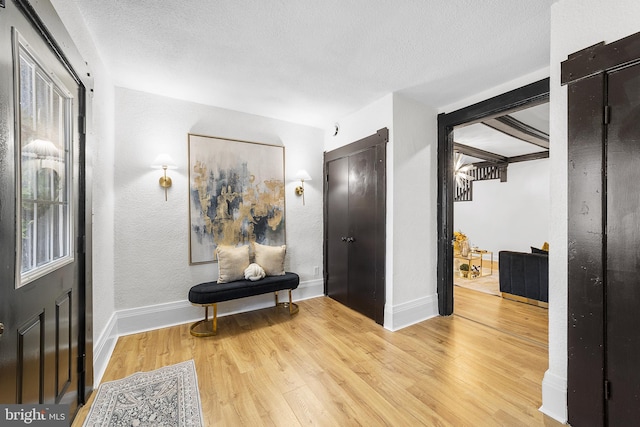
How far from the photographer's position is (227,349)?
2361 millimetres

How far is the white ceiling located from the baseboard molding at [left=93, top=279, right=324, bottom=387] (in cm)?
230

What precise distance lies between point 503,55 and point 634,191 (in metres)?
1.44

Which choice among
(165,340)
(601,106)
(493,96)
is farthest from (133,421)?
(493,96)

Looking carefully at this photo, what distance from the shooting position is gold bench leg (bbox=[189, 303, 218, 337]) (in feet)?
8.54

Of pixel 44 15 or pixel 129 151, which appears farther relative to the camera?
pixel 129 151

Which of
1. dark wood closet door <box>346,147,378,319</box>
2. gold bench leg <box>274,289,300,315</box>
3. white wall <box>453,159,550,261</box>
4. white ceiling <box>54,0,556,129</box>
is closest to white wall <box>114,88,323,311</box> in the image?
white ceiling <box>54,0,556,129</box>

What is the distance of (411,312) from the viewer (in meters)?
2.91

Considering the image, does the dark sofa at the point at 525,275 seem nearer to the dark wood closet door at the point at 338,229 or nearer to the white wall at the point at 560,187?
the white wall at the point at 560,187

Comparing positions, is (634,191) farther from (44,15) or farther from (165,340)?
(165,340)

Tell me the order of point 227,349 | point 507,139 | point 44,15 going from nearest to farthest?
point 44,15 → point 227,349 → point 507,139

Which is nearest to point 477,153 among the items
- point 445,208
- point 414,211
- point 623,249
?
point 445,208

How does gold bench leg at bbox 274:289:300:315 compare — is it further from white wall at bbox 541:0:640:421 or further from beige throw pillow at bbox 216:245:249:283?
white wall at bbox 541:0:640:421

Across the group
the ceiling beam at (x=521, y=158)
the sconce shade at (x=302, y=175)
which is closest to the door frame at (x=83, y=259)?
the sconce shade at (x=302, y=175)

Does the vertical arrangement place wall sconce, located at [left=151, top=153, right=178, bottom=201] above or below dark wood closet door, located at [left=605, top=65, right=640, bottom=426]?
above
